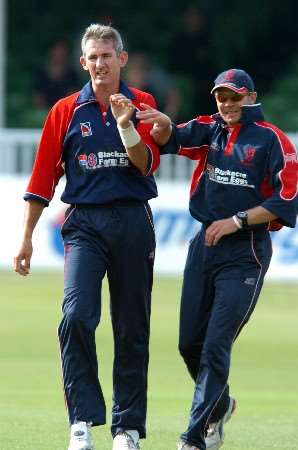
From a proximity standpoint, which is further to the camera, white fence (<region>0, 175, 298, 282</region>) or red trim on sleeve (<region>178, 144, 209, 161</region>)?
white fence (<region>0, 175, 298, 282</region>)

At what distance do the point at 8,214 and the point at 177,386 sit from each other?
290 inches

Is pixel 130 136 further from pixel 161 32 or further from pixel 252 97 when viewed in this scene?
pixel 161 32

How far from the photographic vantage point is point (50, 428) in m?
9.63

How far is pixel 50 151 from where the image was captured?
8.70 metres

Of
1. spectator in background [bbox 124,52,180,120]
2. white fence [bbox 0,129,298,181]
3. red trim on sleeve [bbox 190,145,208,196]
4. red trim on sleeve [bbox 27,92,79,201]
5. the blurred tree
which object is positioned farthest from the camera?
the blurred tree

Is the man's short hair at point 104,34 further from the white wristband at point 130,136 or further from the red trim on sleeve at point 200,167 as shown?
the red trim on sleeve at point 200,167

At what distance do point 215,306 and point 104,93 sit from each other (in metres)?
1.37

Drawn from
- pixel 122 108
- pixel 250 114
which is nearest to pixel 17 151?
pixel 250 114

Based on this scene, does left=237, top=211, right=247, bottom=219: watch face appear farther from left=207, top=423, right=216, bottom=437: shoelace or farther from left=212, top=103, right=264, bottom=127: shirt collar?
left=207, top=423, right=216, bottom=437: shoelace

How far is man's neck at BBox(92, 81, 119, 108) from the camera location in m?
8.75

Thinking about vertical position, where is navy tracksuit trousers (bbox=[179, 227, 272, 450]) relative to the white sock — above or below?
above

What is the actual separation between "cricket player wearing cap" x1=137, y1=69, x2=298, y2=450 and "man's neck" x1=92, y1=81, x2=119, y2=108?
238 millimetres

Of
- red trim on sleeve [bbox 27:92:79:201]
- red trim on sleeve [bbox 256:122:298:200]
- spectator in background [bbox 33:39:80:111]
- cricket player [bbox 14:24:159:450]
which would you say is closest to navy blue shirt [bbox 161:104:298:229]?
red trim on sleeve [bbox 256:122:298:200]

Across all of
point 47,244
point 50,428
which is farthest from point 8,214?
point 50,428
